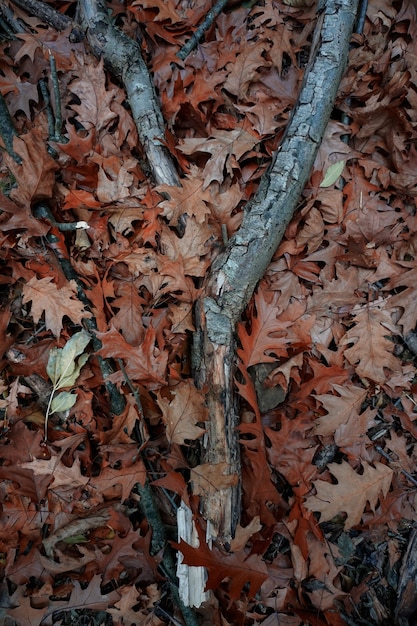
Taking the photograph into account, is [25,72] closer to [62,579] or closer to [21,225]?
[21,225]

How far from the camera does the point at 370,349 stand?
226 cm

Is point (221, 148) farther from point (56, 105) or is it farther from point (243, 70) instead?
point (56, 105)

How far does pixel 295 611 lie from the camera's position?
2.02m

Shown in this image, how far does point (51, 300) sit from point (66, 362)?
0.34m

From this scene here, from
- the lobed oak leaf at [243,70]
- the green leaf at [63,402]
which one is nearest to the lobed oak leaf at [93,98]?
the lobed oak leaf at [243,70]

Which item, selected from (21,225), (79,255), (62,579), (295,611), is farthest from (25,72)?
(295,611)

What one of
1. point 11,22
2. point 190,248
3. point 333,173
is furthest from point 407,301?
point 11,22

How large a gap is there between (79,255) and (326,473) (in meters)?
1.78

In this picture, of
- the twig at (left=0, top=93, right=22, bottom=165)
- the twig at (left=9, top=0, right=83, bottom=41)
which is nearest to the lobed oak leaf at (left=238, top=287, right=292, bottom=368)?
the twig at (left=0, top=93, right=22, bottom=165)

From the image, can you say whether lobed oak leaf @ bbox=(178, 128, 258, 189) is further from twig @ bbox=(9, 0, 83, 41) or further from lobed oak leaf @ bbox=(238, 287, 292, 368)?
twig @ bbox=(9, 0, 83, 41)

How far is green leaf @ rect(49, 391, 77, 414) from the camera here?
88.4 inches

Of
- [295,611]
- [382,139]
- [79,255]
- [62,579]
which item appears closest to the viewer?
[295,611]

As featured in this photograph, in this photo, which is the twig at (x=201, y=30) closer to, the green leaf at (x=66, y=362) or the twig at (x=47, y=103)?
the twig at (x=47, y=103)

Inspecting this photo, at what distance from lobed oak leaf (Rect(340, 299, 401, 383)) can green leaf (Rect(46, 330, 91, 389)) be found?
55.6 inches
